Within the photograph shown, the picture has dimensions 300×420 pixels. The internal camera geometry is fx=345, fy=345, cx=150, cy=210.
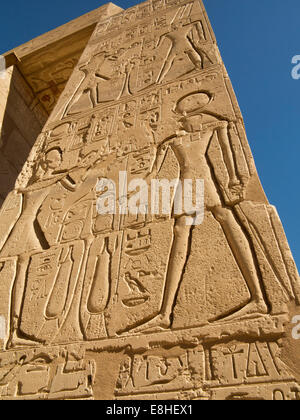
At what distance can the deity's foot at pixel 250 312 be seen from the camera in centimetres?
135

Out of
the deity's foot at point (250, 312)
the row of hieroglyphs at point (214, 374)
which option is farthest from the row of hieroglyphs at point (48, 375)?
the deity's foot at point (250, 312)

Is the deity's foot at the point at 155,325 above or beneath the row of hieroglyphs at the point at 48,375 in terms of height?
above

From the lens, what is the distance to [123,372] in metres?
1.41

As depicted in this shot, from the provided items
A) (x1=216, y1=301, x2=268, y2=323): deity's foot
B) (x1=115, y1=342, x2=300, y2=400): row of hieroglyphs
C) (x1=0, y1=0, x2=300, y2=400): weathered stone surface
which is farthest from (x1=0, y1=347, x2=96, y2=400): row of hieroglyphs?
(x1=216, y1=301, x2=268, y2=323): deity's foot

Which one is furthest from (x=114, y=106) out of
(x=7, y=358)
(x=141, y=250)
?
(x=7, y=358)

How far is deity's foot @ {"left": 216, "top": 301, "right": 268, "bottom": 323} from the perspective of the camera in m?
1.35

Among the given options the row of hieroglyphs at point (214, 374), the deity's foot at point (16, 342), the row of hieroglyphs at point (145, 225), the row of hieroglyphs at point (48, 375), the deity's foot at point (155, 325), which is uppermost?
the row of hieroglyphs at point (145, 225)

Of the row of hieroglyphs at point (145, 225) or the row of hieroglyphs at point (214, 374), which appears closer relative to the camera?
the row of hieroglyphs at point (214, 374)

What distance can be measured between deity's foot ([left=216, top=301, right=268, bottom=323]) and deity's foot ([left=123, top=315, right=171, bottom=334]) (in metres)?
0.23

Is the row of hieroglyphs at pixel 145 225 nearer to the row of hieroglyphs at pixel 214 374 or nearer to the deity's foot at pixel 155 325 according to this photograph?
the deity's foot at pixel 155 325

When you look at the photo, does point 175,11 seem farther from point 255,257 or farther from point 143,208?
point 255,257

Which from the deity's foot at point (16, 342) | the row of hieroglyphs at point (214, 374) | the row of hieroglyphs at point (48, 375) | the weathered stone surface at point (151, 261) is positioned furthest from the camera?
the deity's foot at point (16, 342)

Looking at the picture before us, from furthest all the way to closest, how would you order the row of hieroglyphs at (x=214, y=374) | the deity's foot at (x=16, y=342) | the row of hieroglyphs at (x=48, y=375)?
the deity's foot at (x=16, y=342) < the row of hieroglyphs at (x=48, y=375) < the row of hieroglyphs at (x=214, y=374)
